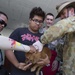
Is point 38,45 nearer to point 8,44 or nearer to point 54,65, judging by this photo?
point 8,44

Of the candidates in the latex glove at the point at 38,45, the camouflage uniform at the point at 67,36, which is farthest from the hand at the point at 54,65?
the latex glove at the point at 38,45

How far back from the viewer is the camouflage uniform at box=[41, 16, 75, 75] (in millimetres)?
1503

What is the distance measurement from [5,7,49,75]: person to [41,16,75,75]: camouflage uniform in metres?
0.26

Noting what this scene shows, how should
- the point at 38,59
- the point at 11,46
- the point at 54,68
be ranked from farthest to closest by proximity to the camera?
the point at 54,68
the point at 38,59
the point at 11,46

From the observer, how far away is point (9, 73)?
6.07 ft

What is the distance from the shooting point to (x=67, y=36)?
1.83 meters

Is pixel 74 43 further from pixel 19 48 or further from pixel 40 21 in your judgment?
pixel 19 48

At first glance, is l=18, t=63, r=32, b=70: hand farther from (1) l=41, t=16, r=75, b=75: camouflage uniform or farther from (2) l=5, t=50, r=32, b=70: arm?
(1) l=41, t=16, r=75, b=75: camouflage uniform

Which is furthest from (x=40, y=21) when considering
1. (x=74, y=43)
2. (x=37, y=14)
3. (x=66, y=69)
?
(x=66, y=69)

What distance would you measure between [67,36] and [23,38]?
0.37 m

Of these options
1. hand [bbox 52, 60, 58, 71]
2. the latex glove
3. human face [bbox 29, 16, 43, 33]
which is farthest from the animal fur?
hand [bbox 52, 60, 58, 71]

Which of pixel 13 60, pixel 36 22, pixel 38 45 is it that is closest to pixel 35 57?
pixel 38 45

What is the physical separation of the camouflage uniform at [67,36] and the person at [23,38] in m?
0.26

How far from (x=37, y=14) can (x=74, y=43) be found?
391 mm
